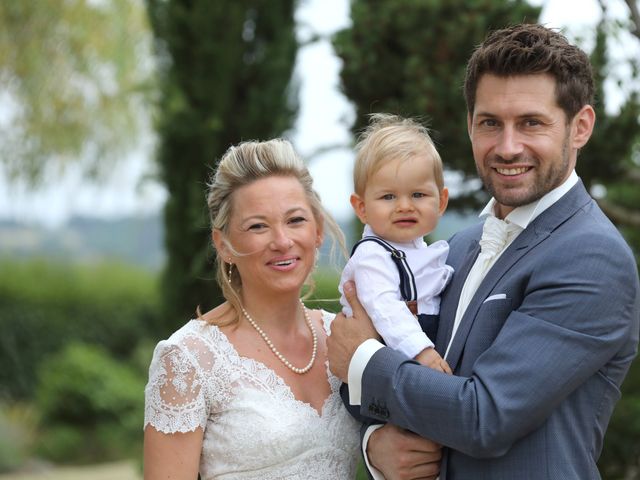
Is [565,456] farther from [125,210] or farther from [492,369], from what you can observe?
[125,210]

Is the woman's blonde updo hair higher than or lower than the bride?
higher

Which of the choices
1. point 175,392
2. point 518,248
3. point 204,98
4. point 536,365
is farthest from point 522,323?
point 204,98

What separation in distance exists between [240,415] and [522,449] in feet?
3.28

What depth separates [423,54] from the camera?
16.9ft

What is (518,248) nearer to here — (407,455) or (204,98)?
(407,455)

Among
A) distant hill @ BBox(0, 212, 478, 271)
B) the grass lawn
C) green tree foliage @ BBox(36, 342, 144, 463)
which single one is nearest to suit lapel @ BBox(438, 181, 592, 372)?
the grass lawn

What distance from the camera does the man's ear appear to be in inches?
112

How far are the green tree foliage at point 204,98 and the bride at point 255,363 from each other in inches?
160

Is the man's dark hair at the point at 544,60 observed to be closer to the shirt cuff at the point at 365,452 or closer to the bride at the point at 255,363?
the bride at the point at 255,363

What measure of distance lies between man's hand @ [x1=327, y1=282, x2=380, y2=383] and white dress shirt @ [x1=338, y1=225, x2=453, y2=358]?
0.03 metres

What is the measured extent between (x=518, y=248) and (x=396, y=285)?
444 mm

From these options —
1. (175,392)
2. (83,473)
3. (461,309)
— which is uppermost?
(461,309)

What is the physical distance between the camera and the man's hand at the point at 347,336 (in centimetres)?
299

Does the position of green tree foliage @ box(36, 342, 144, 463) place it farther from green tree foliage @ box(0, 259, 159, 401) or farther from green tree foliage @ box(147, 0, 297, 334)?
green tree foliage @ box(147, 0, 297, 334)
